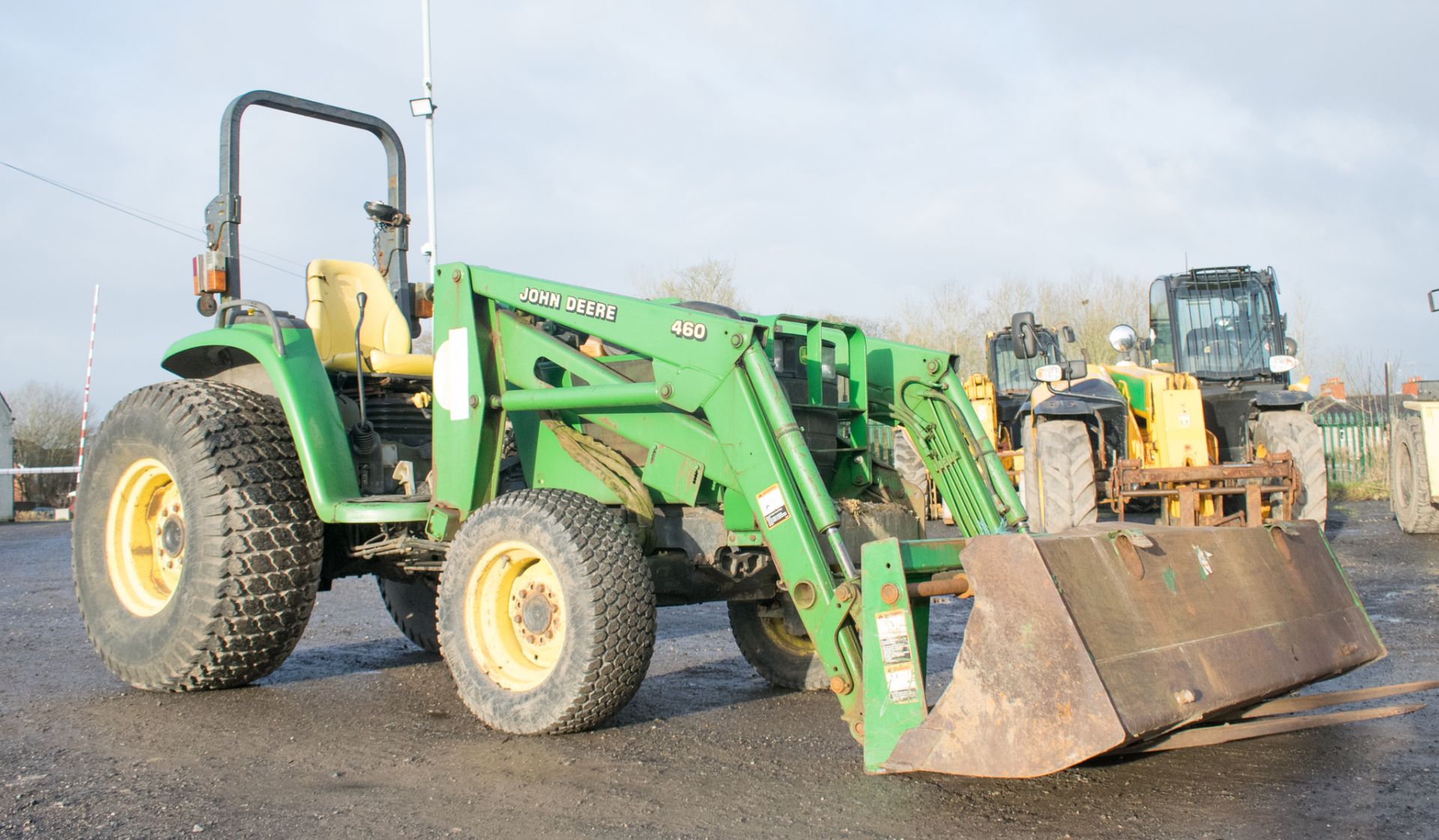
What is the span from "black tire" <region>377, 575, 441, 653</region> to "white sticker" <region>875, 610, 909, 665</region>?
377 centimetres

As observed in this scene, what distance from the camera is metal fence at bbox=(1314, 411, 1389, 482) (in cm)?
2264

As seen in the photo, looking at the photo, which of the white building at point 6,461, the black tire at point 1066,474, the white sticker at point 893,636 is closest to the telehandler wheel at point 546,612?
the white sticker at point 893,636

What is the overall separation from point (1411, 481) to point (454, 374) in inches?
491

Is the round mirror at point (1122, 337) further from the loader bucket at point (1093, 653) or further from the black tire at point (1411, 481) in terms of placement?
the loader bucket at point (1093, 653)

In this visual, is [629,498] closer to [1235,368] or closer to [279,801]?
[279,801]

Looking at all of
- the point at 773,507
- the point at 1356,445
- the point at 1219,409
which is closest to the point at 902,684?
the point at 773,507

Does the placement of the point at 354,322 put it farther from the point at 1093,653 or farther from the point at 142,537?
the point at 1093,653

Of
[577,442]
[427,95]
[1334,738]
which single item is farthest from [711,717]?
[427,95]

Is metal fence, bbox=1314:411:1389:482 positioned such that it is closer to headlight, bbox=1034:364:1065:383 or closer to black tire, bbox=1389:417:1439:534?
black tire, bbox=1389:417:1439:534

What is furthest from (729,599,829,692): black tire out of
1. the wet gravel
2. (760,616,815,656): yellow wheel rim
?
the wet gravel

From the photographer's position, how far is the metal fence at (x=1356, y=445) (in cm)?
2264

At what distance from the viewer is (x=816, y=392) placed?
5.36 meters

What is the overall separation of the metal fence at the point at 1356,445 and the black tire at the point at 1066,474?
14299 mm

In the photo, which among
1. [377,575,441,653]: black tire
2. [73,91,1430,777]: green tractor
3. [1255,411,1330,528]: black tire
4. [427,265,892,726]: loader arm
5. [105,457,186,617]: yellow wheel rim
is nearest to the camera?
[73,91,1430,777]: green tractor
